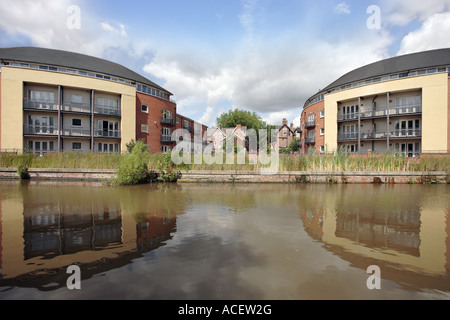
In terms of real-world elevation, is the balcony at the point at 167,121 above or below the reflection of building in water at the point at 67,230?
above

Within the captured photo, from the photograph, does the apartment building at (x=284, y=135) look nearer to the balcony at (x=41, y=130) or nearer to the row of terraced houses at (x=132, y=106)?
the row of terraced houses at (x=132, y=106)

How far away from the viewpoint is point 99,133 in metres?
31.1

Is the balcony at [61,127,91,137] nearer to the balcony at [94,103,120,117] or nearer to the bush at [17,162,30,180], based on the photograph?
the balcony at [94,103,120,117]

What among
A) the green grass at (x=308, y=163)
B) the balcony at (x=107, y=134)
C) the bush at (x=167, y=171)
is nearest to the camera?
the bush at (x=167, y=171)

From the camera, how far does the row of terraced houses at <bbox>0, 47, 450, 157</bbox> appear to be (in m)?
26.9

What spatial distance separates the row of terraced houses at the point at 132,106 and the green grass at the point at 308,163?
22.9ft

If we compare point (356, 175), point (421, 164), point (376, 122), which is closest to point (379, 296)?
point (356, 175)

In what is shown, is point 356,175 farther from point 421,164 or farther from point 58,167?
point 58,167

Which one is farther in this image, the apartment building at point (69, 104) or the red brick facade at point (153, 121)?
the red brick facade at point (153, 121)

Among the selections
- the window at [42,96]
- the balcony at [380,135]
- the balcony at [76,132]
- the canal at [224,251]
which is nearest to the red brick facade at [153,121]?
the balcony at [76,132]

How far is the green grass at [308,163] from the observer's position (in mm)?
16609

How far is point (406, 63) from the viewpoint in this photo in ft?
101

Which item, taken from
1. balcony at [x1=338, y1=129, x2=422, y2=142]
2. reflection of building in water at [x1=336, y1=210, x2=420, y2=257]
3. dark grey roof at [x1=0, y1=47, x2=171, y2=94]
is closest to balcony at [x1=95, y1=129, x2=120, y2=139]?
dark grey roof at [x1=0, y1=47, x2=171, y2=94]
